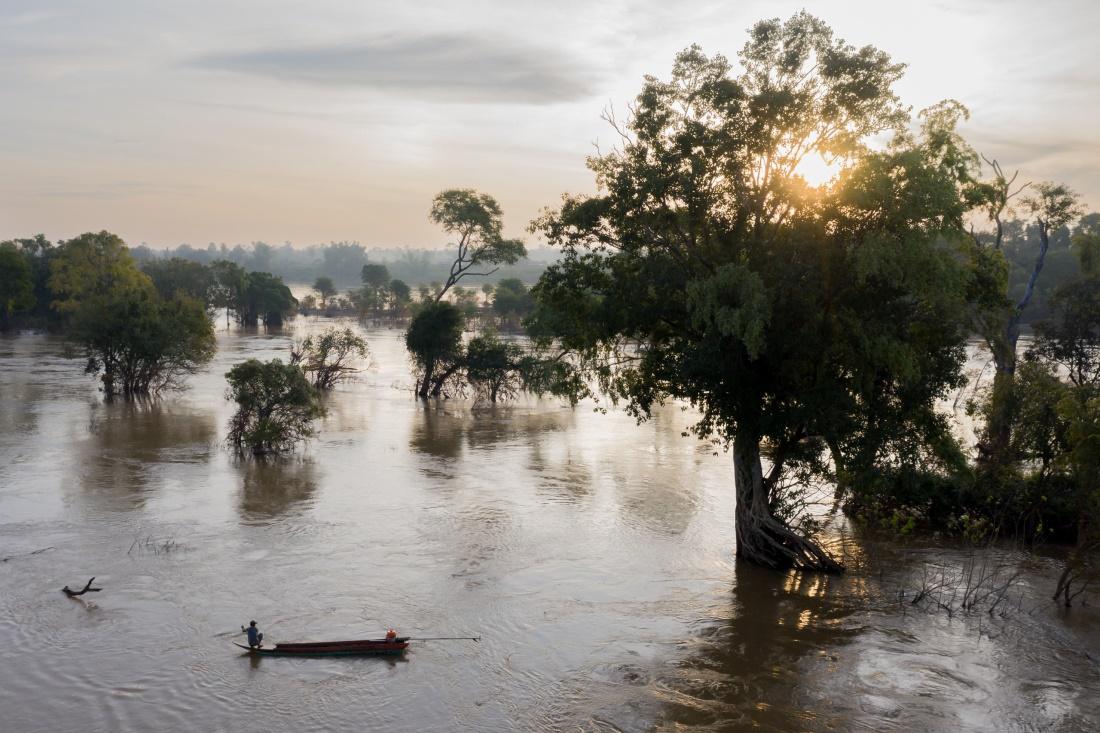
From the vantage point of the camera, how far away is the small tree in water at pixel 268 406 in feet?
105

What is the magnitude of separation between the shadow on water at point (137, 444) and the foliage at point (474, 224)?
1644 centimetres

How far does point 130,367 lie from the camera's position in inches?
1781

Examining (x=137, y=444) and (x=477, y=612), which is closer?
(x=477, y=612)

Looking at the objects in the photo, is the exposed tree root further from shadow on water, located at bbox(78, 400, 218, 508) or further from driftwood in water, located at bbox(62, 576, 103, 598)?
shadow on water, located at bbox(78, 400, 218, 508)

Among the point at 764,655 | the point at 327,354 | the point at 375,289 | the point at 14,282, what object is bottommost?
the point at 764,655

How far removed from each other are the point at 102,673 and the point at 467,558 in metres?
8.43

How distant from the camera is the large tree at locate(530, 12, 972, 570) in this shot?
1568 cm

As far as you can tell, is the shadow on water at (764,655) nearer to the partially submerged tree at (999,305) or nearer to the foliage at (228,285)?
the partially submerged tree at (999,305)

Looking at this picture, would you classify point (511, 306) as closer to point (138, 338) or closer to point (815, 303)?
point (138, 338)

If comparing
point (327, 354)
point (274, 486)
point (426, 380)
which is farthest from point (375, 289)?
point (274, 486)

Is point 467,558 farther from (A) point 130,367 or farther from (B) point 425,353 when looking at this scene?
(A) point 130,367

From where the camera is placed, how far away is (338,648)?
14.7 metres

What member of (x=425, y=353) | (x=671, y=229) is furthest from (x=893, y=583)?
(x=425, y=353)

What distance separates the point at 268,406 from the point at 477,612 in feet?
59.6
